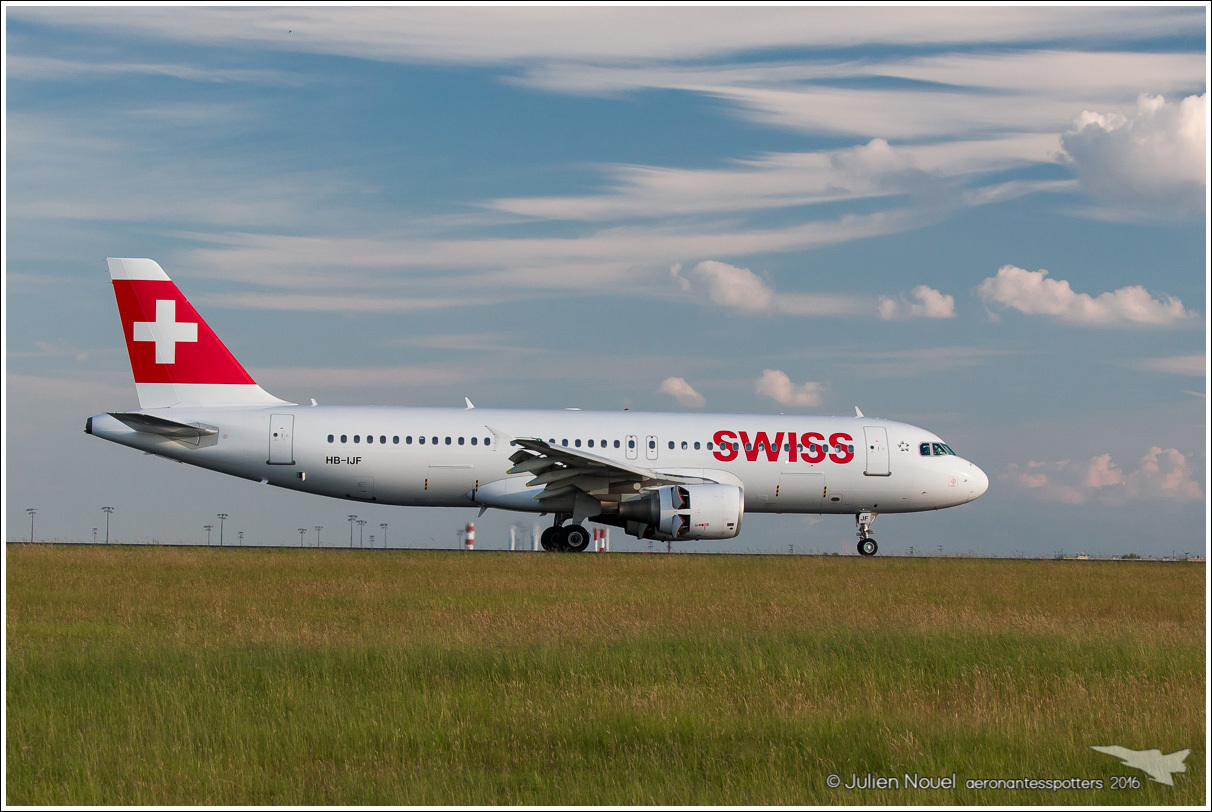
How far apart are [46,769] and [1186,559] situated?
117ft

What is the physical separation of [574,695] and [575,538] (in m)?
19.7

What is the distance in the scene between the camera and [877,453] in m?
31.3

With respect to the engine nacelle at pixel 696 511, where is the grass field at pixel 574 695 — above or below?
below

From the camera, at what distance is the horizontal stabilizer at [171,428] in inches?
1112

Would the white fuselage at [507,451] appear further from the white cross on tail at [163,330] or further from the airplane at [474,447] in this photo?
the white cross on tail at [163,330]

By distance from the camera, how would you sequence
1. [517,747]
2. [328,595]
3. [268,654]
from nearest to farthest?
[517,747] < [268,654] < [328,595]

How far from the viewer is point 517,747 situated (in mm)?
8453

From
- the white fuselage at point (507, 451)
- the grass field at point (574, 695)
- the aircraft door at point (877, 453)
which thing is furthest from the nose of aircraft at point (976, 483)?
the grass field at point (574, 695)

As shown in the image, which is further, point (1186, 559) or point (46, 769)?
point (1186, 559)

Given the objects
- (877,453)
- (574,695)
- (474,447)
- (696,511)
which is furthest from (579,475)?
(574,695)

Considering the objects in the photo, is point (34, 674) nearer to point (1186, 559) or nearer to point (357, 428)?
point (357, 428)

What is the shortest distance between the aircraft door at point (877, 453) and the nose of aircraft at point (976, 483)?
2808 millimetres

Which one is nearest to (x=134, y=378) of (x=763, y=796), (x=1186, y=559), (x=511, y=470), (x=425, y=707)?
(x=511, y=470)

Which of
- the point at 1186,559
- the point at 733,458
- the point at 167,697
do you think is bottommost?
the point at 167,697
